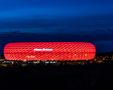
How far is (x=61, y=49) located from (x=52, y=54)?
11.8 ft

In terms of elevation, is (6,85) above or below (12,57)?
above

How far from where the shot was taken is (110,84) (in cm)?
1984

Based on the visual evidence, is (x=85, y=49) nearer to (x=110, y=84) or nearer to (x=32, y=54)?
(x=32, y=54)

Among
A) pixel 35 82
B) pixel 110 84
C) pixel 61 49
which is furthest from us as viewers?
pixel 61 49

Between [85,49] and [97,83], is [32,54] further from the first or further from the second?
[97,83]

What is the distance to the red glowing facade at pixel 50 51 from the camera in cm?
13375

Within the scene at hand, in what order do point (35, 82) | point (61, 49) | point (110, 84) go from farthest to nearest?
1. point (61, 49)
2. point (35, 82)
3. point (110, 84)

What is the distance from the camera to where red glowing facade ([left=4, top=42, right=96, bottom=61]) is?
134 m

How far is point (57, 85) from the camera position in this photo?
21.0m

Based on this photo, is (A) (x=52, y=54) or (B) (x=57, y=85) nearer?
(B) (x=57, y=85)

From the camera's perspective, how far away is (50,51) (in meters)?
134

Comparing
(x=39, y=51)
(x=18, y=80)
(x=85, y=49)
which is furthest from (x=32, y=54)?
(x=18, y=80)

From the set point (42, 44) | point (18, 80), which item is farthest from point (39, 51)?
point (18, 80)

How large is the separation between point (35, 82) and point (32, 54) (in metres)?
115
